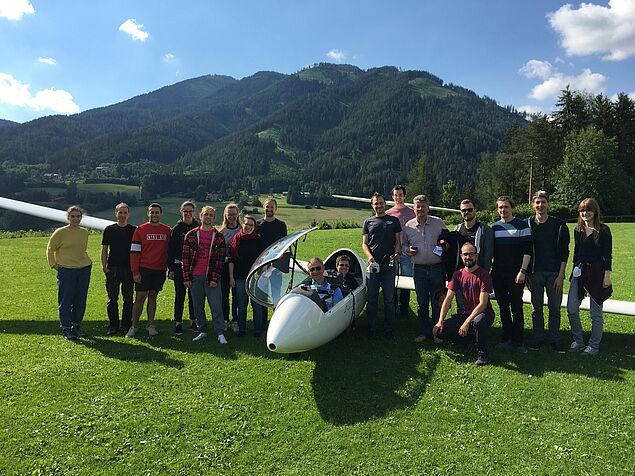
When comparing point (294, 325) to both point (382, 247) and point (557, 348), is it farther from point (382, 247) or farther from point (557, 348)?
point (557, 348)

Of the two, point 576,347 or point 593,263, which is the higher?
point 593,263

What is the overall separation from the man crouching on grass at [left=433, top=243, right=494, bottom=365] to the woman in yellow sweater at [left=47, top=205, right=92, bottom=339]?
596 cm

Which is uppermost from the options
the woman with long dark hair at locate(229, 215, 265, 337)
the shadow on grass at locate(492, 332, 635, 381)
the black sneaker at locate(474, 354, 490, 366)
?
the woman with long dark hair at locate(229, 215, 265, 337)

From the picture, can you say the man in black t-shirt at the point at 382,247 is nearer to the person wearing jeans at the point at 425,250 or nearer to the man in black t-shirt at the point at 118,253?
the person wearing jeans at the point at 425,250

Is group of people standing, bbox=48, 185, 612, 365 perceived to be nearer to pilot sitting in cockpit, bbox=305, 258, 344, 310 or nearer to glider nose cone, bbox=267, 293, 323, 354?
pilot sitting in cockpit, bbox=305, 258, 344, 310

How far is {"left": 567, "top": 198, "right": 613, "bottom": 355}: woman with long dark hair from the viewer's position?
19.2 feet

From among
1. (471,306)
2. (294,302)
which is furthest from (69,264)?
(471,306)

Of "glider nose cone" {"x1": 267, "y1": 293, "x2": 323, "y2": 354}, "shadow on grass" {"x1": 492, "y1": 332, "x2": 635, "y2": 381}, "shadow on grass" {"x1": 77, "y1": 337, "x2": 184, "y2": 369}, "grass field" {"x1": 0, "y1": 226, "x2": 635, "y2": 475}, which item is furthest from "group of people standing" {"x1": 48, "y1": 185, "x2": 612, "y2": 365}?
"glider nose cone" {"x1": 267, "y1": 293, "x2": 323, "y2": 354}

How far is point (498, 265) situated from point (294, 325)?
129 inches

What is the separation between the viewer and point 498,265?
20.5 feet

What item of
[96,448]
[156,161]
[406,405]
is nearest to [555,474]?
[406,405]

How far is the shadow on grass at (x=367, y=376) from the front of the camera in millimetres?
4906

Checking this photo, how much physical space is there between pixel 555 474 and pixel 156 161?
661 ft

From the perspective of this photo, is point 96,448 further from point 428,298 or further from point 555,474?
point 428,298
